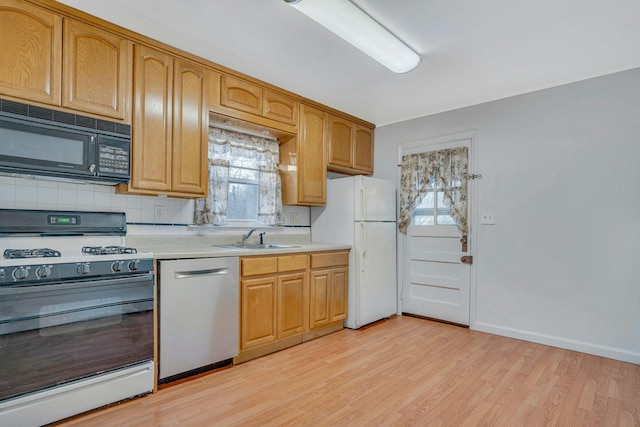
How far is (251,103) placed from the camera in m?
3.06

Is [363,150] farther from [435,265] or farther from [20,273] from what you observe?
[20,273]

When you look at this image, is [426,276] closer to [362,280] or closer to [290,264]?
[362,280]

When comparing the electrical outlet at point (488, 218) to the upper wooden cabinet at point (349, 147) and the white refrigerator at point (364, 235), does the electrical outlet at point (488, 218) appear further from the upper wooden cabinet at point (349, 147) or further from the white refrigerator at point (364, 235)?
the upper wooden cabinet at point (349, 147)

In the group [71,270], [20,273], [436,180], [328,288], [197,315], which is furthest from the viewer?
[436,180]

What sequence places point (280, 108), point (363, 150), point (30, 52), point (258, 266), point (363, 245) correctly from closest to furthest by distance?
point (30, 52), point (258, 266), point (280, 108), point (363, 245), point (363, 150)

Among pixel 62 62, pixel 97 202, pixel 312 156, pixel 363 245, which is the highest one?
pixel 62 62

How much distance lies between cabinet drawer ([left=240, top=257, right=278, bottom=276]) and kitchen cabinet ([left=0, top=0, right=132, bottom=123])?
133cm

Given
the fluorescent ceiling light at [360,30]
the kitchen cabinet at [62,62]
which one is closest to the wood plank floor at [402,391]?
the kitchen cabinet at [62,62]

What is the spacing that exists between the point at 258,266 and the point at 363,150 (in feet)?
7.23

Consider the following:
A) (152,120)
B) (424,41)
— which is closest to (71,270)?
(152,120)

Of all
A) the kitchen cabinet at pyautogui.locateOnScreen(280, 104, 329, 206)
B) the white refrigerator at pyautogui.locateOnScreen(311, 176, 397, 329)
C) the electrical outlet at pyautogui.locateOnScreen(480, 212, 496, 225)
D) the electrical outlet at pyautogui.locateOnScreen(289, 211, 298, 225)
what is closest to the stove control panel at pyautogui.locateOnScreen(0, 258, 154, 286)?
the kitchen cabinet at pyautogui.locateOnScreen(280, 104, 329, 206)

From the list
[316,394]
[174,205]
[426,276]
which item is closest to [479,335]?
[426,276]

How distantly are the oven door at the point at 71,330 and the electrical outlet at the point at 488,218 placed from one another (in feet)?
10.3

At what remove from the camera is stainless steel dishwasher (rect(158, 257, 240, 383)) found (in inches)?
90.4
